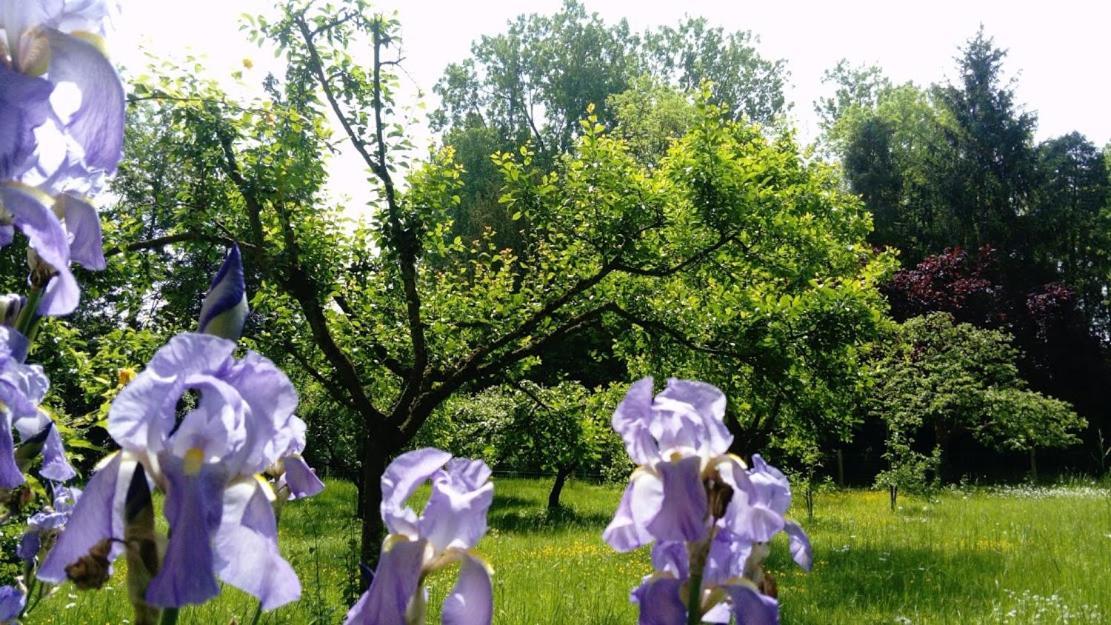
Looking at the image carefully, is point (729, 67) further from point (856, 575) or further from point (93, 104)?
point (93, 104)

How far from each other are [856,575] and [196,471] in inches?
273

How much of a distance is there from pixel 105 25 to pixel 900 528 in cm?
1048

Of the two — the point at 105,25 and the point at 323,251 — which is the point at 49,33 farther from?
the point at 323,251

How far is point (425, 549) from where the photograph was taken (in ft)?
2.18

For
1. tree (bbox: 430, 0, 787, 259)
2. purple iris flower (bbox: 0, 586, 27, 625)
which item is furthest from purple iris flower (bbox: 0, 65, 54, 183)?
tree (bbox: 430, 0, 787, 259)

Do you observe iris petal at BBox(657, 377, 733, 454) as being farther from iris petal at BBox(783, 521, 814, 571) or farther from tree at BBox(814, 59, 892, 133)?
tree at BBox(814, 59, 892, 133)

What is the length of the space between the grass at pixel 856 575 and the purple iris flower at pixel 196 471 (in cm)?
168

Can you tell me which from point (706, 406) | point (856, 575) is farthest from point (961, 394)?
point (706, 406)

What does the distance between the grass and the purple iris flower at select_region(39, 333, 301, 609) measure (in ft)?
5.53

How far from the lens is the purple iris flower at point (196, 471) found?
1.69 ft

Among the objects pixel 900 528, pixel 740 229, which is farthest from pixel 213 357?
pixel 900 528

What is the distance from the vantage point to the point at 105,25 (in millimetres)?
641

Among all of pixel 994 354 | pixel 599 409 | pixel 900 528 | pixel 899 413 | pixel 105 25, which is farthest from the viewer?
pixel 994 354

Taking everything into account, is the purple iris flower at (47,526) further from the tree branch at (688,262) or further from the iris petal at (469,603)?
the tree branch at (688,262)
